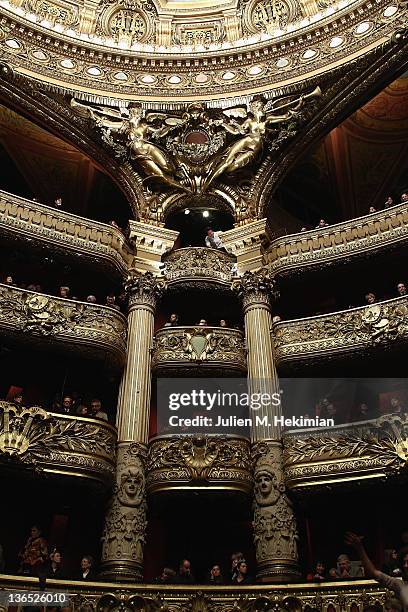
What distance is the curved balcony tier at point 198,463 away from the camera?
11.2 m

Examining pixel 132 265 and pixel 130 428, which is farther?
pixel 132 265

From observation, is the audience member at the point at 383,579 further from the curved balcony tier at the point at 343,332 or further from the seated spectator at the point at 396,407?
the curved balcony tier at the point at 343,332

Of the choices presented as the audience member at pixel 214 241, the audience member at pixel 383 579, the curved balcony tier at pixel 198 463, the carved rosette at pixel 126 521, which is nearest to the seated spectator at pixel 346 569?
the curved balcony tier at pixel 198 463

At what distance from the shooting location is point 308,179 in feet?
58.9

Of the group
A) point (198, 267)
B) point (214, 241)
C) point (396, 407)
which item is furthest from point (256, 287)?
point (396, 407)

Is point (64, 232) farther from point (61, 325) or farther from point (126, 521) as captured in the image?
point (126, 521)

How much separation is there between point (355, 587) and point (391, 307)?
5769mm

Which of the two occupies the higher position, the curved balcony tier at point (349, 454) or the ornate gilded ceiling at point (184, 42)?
the ornate gilded ceiling at point (184, 42)

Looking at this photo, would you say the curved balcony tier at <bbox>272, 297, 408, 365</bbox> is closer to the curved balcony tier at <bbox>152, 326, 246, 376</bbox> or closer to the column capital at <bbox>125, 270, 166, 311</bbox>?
the curved balcony tier at <bbox>152, 326, 246, 376</bbox>

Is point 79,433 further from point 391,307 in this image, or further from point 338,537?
point 391,307

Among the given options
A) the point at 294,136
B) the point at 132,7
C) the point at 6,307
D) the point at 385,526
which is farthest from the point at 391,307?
the point at 132,7

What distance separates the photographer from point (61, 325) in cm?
1266

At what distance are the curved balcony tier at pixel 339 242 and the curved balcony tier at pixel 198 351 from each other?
7.13 ft

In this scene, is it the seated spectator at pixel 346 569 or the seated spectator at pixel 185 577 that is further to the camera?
the seated spectator at pixel 346 569
